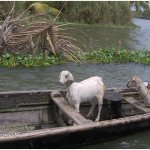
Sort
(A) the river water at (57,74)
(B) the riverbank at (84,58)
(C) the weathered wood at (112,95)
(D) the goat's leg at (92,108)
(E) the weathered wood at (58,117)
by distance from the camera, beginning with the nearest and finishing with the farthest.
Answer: (E) the weathered wood at (58,117)
(D) the goat's leg at (92,108)
(C) the weathered wood at (112,95)
(A) the river water at (57,74)
(B) the riverbank at (84,58)

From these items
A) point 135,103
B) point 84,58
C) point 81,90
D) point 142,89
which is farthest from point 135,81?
point 84,58

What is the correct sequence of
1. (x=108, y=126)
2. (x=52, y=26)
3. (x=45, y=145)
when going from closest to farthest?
1. (x=45, y=145)
2. (x=108, y=126)
3. (x=52, y=26)

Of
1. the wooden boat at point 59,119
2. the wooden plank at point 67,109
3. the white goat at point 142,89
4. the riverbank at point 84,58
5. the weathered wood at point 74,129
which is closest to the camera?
the weathered wood at point 74,129

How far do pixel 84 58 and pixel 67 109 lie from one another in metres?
7.96

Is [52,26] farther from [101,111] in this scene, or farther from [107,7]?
[107,7]

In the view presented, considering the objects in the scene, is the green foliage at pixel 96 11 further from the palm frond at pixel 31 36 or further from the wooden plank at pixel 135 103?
A: the wooden plank at pixel 135 103

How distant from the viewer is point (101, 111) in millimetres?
8641

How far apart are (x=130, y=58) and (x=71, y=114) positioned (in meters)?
9.70

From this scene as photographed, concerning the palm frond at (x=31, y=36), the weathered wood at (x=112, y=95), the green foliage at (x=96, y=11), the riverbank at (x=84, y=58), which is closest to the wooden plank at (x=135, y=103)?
the weathered wood at (x=112, y=95)

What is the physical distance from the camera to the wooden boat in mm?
6270

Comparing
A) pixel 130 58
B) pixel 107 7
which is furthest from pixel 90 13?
pixel 130 58

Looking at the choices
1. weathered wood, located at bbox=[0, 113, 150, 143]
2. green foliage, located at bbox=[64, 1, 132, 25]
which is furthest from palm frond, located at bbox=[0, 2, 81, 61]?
green foliage, located at bbox=[64, 1, 132, 25]

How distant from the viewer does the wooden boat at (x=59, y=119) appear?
627 cm

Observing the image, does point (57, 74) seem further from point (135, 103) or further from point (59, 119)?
point (59, 119)
